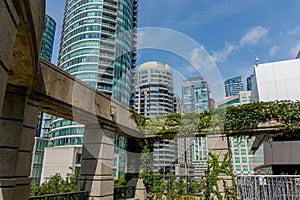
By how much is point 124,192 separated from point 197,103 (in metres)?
4.71

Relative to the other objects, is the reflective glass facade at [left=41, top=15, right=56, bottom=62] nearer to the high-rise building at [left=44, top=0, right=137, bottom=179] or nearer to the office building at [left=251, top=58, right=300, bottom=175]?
the high-rise building at [left=44, top=0, right=137, bottom=179]

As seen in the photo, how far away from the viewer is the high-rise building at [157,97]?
9414 mm

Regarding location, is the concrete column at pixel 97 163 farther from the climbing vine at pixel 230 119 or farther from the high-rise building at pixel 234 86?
the high-rise building at pixel 234 86

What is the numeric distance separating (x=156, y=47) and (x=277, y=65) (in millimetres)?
9761

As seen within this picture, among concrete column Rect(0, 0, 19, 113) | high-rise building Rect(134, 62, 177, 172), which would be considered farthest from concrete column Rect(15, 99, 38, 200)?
high-rise building Rect(134, 62, 177, 172)

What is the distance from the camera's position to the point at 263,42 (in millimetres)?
11289

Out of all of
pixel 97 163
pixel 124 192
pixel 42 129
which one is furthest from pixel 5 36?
pixel 42 129

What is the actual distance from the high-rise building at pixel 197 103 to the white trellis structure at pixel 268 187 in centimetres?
147

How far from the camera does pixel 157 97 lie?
389 inches

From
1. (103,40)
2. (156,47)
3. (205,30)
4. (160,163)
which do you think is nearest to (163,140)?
(160,163)

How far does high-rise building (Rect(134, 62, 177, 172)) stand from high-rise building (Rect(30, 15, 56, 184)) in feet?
41.9

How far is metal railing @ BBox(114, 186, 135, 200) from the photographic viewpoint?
8250 mm

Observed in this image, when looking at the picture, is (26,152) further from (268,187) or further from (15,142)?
(268,187)

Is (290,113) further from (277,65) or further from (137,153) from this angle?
(277,65)
